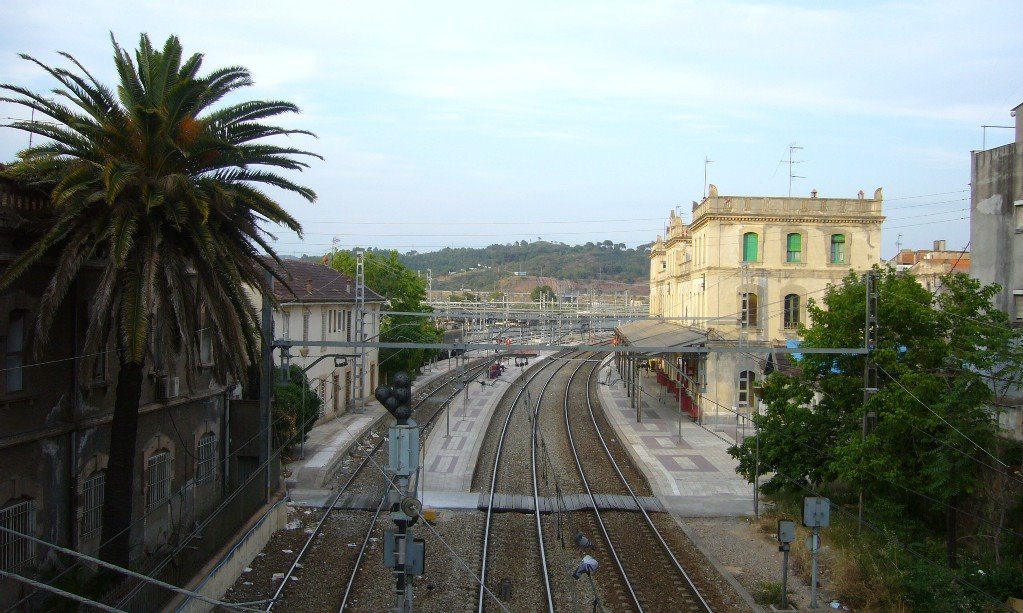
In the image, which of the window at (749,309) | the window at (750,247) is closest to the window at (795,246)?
the window at (750,247)

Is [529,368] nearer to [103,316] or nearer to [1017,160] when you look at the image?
[1017,160]

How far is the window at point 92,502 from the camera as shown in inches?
595

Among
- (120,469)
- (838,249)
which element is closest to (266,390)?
(120,469)

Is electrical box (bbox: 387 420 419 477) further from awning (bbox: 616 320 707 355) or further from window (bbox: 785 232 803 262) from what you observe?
window (bbox: 785 232 803 262)

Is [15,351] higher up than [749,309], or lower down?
lower down

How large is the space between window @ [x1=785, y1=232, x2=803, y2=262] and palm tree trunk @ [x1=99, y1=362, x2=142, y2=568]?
1325 inches

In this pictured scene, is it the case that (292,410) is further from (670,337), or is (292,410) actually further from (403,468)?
(670,337)

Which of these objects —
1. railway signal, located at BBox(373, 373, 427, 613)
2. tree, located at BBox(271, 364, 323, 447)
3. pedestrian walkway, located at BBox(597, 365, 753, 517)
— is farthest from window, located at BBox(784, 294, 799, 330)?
railway signal, located at BBox(373, 373, 427, 613)

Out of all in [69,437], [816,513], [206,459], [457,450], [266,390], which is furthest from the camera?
[457,450]

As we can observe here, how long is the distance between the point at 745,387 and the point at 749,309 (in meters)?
3.85

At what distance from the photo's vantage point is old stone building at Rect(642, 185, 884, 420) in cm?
3934

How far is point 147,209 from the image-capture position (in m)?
12.2

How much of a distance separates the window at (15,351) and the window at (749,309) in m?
32.1

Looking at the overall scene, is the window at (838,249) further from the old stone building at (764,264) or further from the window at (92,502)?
the window at (92,502)
